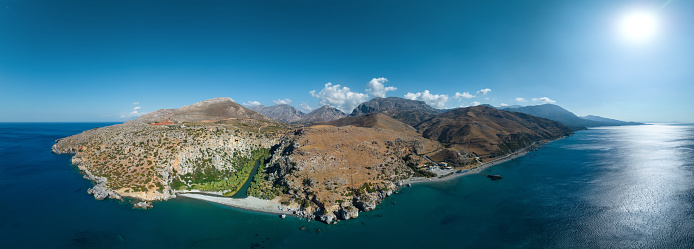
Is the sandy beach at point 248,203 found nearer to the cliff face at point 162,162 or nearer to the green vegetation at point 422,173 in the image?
the cliff face at point 162,162

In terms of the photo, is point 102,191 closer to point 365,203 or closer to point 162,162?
point 162,162

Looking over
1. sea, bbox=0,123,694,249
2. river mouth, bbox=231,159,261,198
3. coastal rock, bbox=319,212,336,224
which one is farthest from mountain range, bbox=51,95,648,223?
sea, bbox=0,123,694,249

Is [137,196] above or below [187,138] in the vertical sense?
below

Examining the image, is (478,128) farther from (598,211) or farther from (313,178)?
(313,178)

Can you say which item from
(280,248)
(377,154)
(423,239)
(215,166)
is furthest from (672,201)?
(215,166)

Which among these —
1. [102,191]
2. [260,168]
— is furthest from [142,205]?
[260,168]

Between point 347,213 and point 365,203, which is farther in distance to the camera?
point 365,203

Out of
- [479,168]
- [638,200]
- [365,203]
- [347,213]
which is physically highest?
[479,168]

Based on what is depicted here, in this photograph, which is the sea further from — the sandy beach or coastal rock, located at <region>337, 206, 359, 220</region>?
the sandy beach
